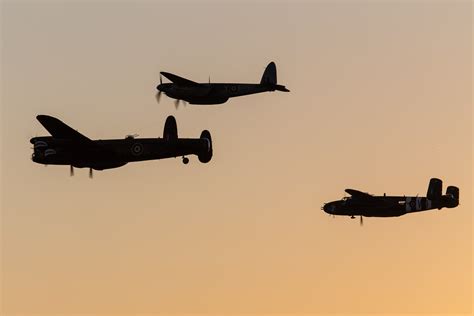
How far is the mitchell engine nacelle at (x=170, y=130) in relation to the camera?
79812 mm

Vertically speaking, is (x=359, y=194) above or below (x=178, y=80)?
below

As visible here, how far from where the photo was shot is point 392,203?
324 ft

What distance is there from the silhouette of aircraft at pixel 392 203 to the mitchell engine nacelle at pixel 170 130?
2184 centimetres

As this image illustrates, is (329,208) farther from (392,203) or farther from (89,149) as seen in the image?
(89,149)

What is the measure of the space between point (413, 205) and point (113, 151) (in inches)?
1156

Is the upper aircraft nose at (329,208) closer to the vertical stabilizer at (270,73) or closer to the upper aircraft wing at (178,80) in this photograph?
the vertical stabilizer at (270,73)

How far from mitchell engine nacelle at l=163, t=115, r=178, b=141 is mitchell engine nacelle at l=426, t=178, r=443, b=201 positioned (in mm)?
27011

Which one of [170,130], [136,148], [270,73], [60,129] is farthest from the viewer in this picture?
[270,73]

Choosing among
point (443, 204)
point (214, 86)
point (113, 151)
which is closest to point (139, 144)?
point (113, 151)

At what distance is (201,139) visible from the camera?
266 ft

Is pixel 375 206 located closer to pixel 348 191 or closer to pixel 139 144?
pixel 348 191

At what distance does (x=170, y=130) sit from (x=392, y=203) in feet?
82.7

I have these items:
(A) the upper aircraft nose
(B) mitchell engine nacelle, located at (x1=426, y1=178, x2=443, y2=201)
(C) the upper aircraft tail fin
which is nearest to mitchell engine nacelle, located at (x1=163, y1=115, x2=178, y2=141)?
(C) the upper aircraft tail fin

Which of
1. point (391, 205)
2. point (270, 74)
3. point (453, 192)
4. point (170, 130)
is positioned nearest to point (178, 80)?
point (270, 74)
